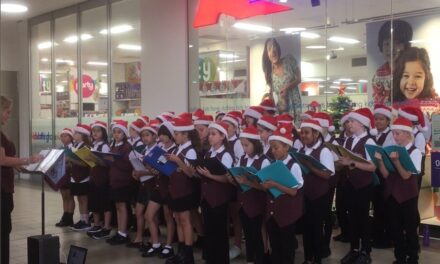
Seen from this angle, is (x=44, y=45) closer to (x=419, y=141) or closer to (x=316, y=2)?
(x=316, y=2)

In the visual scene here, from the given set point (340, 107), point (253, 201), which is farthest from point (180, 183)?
point (340, 107)

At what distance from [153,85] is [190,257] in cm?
453

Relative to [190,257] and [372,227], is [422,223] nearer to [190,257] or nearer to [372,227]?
[372,227]

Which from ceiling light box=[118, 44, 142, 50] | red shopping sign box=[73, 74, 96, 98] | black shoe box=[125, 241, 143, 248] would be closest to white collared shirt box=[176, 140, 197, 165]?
black shoe box=[125, 241, 143, 248]

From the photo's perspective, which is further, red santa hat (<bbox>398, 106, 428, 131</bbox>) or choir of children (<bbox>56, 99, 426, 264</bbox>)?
red santa hat (<bbox>398, 106, 428, 131</bbox>)

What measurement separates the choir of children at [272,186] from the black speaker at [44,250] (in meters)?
1.20

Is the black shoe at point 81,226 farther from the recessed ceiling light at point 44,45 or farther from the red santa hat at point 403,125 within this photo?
the recessed ceiling light at point 44,45

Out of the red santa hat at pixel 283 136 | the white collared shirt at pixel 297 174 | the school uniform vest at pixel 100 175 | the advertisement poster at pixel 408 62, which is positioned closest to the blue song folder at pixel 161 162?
the red santa hat at pixel 283 136

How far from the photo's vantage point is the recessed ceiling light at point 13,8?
1021 cm

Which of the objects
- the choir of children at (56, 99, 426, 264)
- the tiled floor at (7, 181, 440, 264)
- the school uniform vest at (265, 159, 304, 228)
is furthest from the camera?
the tiled floor at (7, 181, 440, 264)

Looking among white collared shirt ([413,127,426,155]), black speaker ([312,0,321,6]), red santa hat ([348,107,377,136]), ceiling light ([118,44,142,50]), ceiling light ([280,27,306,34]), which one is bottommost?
white collared shirt ([413,127,426,155])

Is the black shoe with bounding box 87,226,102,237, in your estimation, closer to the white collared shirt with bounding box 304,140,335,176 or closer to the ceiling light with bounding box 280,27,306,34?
the white collared shirt with bounding box 304,140,335,176

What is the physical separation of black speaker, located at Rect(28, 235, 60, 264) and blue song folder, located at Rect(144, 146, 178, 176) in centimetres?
119

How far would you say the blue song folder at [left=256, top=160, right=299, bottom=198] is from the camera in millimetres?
3993
